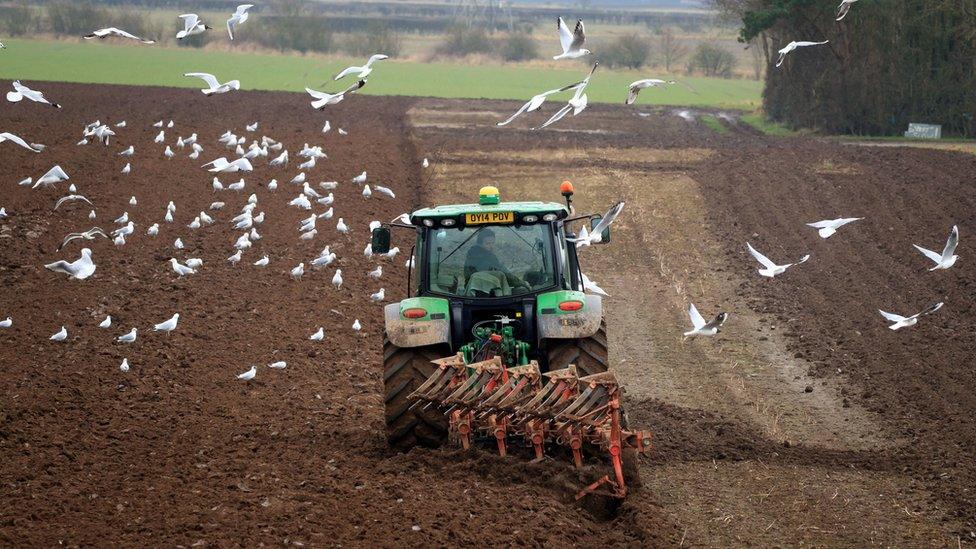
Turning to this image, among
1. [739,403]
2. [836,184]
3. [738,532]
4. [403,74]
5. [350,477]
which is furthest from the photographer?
[403,74]

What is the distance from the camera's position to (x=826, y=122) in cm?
3712

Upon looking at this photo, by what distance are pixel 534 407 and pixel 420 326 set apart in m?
1.25

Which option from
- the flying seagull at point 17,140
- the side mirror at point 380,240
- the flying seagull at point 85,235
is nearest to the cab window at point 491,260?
the side mirror at point 380,240

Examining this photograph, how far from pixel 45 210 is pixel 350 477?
13.1m

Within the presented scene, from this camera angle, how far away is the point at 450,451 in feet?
27.1

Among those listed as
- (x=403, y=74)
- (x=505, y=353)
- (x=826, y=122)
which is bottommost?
(x=403, y=74)

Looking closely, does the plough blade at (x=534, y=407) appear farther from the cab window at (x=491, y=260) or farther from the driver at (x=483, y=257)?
the driver at (x=483, y=257)

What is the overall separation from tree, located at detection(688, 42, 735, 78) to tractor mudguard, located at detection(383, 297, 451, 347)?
56999mm

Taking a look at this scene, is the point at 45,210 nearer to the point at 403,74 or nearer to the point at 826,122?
the point at 826,122

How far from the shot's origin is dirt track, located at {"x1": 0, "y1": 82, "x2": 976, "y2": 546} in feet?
24.6

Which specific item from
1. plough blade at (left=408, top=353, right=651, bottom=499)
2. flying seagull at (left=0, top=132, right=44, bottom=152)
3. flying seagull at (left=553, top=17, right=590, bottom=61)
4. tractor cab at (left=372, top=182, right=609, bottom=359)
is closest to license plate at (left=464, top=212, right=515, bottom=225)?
tractor cab at (left=372, top=182, right=609, bottom=359)

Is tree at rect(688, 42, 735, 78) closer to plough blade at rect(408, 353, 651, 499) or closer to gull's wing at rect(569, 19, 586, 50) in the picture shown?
gull's wing at rect(569, 19, 586, 50)

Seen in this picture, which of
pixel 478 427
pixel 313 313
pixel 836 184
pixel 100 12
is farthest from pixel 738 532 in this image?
pixel 100 12

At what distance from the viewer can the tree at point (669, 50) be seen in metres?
63.5
